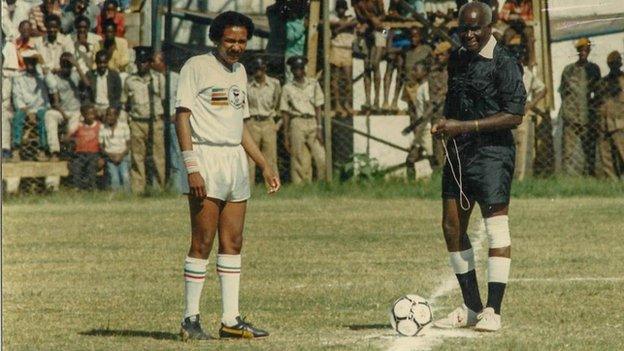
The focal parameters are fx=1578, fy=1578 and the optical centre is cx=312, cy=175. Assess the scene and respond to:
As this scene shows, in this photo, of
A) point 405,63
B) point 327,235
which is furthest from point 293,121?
point 327,235

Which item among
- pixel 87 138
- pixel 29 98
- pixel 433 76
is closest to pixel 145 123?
pixel 87 138

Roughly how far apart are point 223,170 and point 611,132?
14.7 m

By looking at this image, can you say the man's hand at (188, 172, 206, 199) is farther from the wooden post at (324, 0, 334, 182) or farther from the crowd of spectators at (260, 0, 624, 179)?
the wooden post at (324, 0, 334, 182)

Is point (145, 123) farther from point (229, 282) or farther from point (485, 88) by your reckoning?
point (229, 282)

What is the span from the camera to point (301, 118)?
23.4 meters

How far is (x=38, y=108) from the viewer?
23.4m

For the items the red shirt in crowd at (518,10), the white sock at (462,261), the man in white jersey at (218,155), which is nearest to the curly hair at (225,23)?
the man in white jersey at (218,155)

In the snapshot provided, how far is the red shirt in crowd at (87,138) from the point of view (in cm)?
2314

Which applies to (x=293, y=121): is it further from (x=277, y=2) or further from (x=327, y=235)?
(x=327, y=235)

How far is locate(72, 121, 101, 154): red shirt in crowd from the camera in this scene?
911 inches

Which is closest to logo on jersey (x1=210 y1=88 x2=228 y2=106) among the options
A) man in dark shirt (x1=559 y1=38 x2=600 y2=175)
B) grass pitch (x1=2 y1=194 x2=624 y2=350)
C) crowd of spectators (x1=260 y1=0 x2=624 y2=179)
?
grass pitch (x1=2 y1=194 x2=624 y2=350)

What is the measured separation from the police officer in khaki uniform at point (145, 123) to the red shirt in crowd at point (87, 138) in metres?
0.56

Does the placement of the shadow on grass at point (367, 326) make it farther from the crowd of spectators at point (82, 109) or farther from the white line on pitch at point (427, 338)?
the crowd of spectators at point (82, 109)

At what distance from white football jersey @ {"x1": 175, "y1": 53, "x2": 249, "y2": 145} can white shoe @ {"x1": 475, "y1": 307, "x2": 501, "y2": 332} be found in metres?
1.87
